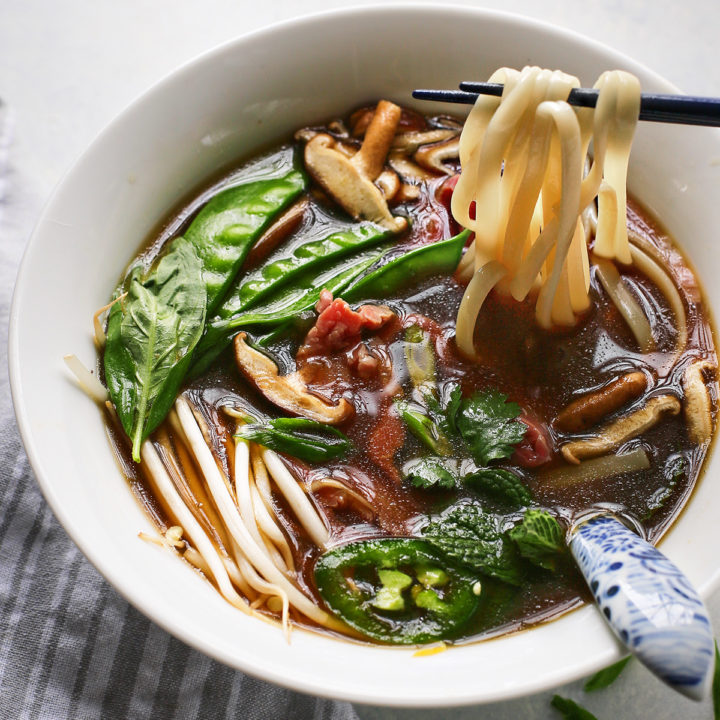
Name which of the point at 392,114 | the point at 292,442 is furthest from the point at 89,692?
the point at 392,114

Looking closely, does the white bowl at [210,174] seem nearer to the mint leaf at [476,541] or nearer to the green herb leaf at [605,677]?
the mint leaf at [476,541]

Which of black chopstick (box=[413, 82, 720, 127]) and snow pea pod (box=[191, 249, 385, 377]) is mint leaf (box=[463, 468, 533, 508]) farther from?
black chopstick (box=[413, 82, 720, 127])

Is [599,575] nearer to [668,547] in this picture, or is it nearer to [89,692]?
[668,547]

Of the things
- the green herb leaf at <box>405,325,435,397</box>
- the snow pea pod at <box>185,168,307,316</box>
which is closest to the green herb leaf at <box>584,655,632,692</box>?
the green herb leaf at <box>405,325,435,397</box>

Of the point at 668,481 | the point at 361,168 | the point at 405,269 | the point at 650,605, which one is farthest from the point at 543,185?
the point at 650,605

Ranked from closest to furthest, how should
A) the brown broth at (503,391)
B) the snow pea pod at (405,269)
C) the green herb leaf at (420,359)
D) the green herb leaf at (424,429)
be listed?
the brown broth at (503,391)
the green herb leaf at (424,429)
the green herb leaf at (420,359)
the snow pea pod at (405,269)

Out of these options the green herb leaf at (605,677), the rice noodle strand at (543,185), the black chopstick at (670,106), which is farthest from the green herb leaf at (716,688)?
the black chopstick at (670,106)
